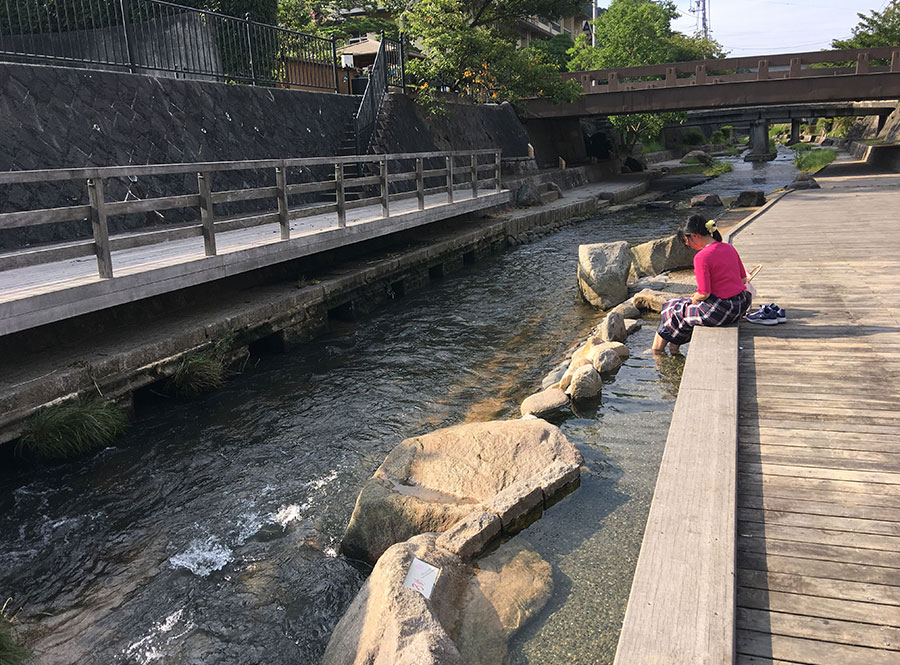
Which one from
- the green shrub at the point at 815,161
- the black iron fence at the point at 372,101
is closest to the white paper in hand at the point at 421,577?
the black iron fence at the point at 372,101

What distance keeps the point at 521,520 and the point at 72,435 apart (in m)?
4.62

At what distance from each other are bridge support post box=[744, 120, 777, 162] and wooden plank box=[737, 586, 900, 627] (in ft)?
189

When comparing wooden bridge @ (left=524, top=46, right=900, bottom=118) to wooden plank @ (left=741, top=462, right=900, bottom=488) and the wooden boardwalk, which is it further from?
wooden plank @ (left=741, top=462, right=900, bottom=488)

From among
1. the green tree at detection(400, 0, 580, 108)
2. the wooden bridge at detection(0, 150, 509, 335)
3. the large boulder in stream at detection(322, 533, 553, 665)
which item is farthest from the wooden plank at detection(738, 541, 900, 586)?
the green tree at detection(400, 0, 580, 108)

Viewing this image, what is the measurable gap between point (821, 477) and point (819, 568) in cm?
93

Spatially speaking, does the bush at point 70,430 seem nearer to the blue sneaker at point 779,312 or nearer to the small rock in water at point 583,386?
the small rock in water at point 583,386

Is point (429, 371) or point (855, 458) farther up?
point (855, 458)

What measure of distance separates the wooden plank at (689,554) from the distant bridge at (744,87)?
23.2 metres

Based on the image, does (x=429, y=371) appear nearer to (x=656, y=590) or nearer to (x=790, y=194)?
(x=656, y=590)

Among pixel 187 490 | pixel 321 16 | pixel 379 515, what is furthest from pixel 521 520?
pixel 321 16

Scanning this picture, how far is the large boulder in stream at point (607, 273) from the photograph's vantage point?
11547 millimetres

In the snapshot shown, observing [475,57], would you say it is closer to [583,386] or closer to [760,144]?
[583,386]

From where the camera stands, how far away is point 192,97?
1349cm

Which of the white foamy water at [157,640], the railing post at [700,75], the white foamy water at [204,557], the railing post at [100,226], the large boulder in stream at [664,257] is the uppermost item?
the railing post at [700,75]
